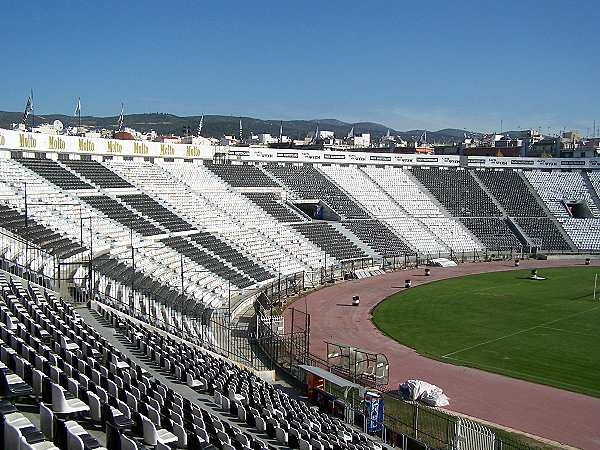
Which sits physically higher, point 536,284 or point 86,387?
point 86,387

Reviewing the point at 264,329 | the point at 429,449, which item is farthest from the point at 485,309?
the point at 429,449

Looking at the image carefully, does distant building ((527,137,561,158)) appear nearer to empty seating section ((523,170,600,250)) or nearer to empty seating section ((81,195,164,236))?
empty seating section ((523,170,600,250))

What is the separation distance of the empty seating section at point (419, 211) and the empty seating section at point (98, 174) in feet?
104

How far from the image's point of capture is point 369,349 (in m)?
33.5

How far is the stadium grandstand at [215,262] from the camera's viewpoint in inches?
500

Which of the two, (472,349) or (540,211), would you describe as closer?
(472,349)

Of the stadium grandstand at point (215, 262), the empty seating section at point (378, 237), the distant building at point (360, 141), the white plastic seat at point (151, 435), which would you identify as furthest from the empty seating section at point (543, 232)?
the distant building at point (360, 141)

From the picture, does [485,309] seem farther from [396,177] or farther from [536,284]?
[396,177]

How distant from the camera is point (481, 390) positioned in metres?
26.7

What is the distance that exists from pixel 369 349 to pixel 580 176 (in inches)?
2571

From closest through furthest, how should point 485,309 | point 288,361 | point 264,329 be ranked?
point 288,361
point 264,329
point 485,309

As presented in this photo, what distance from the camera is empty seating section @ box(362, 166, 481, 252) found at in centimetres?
7106

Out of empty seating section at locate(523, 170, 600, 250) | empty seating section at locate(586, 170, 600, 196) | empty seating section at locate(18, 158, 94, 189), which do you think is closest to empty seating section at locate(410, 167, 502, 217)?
empty seating section at locate(523, 170, 600, 250)

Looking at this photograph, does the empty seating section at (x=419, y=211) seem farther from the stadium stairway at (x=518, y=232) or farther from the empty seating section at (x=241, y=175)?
the empty seating section at (x=241, y=175)
